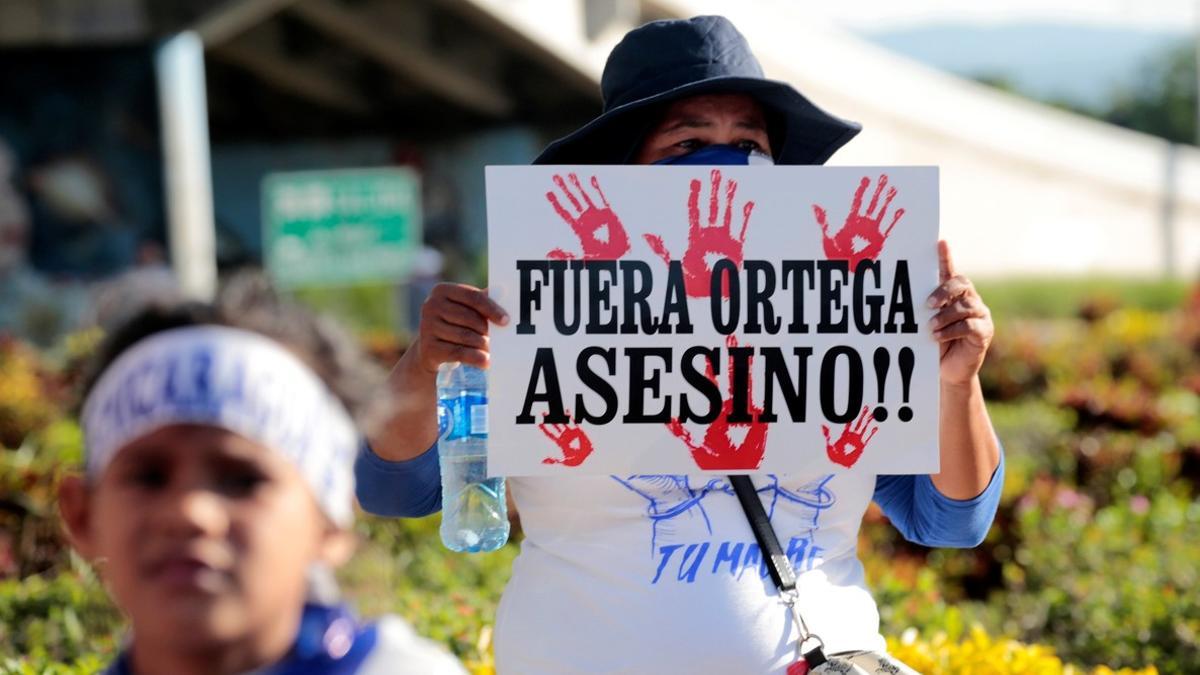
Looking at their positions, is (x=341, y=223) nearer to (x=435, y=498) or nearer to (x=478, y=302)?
(x=435, y=498)

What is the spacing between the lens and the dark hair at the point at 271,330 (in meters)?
1.66

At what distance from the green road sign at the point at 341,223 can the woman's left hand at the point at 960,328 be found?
8843mm

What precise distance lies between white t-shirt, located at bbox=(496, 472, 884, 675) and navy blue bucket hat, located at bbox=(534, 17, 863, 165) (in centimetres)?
62

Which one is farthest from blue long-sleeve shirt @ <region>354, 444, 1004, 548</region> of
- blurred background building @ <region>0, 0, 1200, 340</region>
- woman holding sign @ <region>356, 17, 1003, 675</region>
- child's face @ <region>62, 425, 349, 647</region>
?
blurred background building @ <region>0, 0, 1200, 340</region>

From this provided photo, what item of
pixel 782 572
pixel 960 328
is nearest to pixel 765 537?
pixel 782 572

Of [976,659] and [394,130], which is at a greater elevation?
[394,130]

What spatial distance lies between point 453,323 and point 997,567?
4.04 metres

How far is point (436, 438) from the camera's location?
2.62 m

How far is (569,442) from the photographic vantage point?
2529 millimetres

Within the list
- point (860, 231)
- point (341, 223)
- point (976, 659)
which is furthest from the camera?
point (341, 223)

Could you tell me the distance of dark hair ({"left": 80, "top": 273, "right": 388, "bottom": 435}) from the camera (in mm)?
1656

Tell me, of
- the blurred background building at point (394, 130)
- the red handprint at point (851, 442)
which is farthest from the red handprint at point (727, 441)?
the blurred background building at point (394, 130)

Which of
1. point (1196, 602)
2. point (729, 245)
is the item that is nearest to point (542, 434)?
point (729, 245)

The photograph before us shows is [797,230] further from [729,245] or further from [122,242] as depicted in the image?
[122,242]
